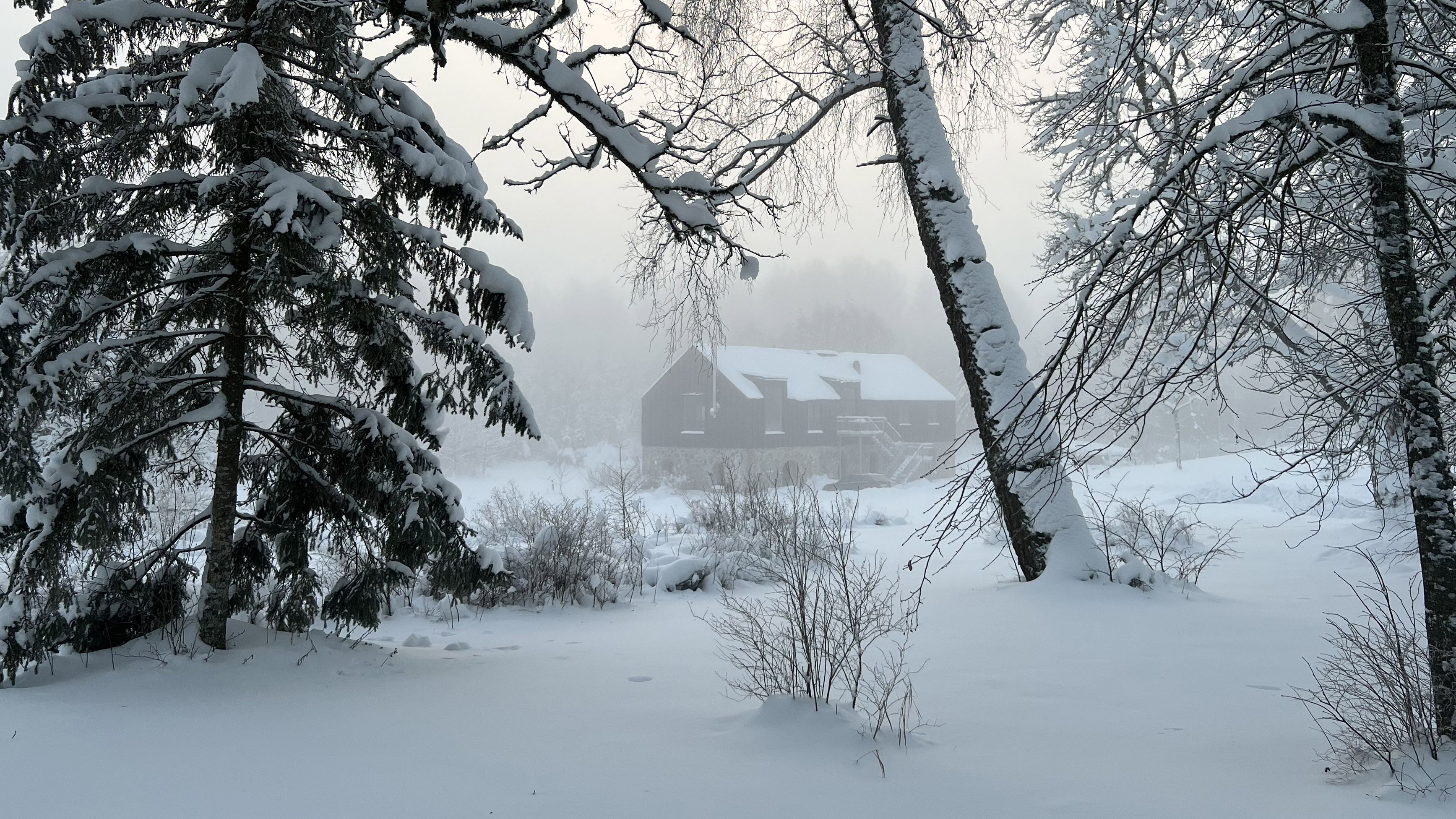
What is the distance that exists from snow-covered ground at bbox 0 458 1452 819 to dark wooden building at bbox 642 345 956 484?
28.0 meters

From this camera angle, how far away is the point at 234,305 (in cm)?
500

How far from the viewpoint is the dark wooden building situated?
3494cm

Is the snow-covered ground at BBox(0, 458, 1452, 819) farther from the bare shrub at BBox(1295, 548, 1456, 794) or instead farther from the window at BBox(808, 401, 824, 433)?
the window at BBox(808, 401, 824, 433)

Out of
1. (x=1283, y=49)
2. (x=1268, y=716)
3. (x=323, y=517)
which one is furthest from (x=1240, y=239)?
(x=323, y=517)

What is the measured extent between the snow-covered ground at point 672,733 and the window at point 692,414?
30.3 meters

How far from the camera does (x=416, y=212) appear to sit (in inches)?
Result: 216

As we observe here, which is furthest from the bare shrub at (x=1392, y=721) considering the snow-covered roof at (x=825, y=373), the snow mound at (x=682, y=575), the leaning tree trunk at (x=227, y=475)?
the snow-covered roof at (x=825, y=373)

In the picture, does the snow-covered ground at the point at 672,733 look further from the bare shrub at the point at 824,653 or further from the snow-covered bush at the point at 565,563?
the snow-covered bush at the point at 565,563

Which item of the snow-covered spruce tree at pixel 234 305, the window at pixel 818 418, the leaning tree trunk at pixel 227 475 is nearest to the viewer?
the snow-covered spruce tree at pixel 234 305

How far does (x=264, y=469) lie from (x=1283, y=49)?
5.98 m

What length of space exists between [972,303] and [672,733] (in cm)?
484

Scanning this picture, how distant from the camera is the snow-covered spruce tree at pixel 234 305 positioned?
4.41 metres

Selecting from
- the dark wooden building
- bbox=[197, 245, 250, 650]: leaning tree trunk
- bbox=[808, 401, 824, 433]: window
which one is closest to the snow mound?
bbox=[197, 245, 250, 650]: leaning tree trunk

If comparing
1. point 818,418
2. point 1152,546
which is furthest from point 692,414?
point 1152,546
